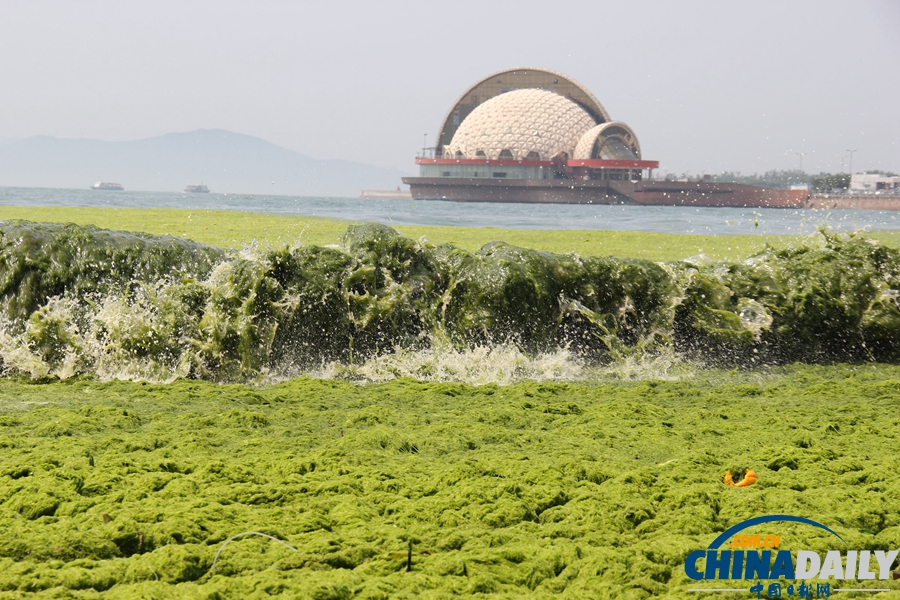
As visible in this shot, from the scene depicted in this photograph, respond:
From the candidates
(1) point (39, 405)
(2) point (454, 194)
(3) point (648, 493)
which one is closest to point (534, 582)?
(3) point (648, 493)

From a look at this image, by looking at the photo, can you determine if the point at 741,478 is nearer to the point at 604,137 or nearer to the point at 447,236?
the point at 447,236

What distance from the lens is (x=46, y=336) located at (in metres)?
5.70

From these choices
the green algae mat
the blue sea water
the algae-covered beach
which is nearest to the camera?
the green algae mat

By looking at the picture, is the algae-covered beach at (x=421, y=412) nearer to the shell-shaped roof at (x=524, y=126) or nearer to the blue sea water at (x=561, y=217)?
the blue sea water at (x=561, y=217)

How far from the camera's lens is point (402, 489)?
2.93 meters

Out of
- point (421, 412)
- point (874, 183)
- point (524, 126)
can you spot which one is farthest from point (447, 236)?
point (524, 126)

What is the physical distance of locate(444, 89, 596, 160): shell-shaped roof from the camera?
190 feet

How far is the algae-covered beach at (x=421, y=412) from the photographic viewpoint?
234cm

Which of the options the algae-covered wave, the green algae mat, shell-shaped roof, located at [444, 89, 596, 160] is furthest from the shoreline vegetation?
shell-shaped roof, located at [444, 89, 596, 160]

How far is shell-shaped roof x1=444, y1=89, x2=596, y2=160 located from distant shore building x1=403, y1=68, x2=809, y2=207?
76 millimetres

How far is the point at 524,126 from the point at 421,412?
5648cm

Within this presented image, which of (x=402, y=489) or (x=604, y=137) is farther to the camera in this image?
(x=604, y=137)

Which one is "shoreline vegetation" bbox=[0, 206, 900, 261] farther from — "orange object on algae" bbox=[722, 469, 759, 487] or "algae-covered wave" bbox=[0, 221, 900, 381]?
"orange object on algae" bbox=[722, 469, 759, 487]

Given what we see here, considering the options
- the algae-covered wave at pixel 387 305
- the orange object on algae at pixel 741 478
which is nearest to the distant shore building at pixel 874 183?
the algae-covered wave at pixel 387 305
